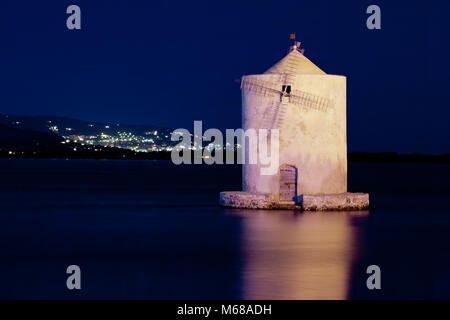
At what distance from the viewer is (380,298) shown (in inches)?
436

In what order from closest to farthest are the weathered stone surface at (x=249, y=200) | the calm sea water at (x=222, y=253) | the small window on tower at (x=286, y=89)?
the calm sea water at (x=222, y=253) < the small window on tower at (x=286, y=89) < the weathered stone surface at (x=249, y=200)

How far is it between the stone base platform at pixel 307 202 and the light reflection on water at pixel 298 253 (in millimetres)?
419

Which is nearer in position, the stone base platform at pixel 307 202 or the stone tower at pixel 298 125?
the stone tower at pixel 298 125

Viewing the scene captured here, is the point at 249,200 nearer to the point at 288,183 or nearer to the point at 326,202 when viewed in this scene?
the point at 288,183

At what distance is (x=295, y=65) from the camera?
2289 centimetres

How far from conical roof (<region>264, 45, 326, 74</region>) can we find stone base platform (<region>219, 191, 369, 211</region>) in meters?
2.97

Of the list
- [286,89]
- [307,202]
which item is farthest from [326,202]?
[286,89]

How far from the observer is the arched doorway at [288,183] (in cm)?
2266

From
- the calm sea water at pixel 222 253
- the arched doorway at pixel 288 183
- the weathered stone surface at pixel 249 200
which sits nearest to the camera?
the calm sea water at pixel 222 253

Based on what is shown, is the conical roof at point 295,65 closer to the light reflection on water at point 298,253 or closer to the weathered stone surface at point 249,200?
the weathered stone surface at point 249,200

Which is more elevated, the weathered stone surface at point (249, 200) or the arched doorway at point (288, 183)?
the arched doorway at point (288, 183)

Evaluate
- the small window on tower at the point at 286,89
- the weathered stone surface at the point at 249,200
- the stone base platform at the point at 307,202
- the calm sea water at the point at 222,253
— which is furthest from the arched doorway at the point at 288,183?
the small window on tower at the point at 286,89

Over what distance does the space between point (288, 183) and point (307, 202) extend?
0.69 meters

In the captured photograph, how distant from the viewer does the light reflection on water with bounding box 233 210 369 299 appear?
11.7 meters
